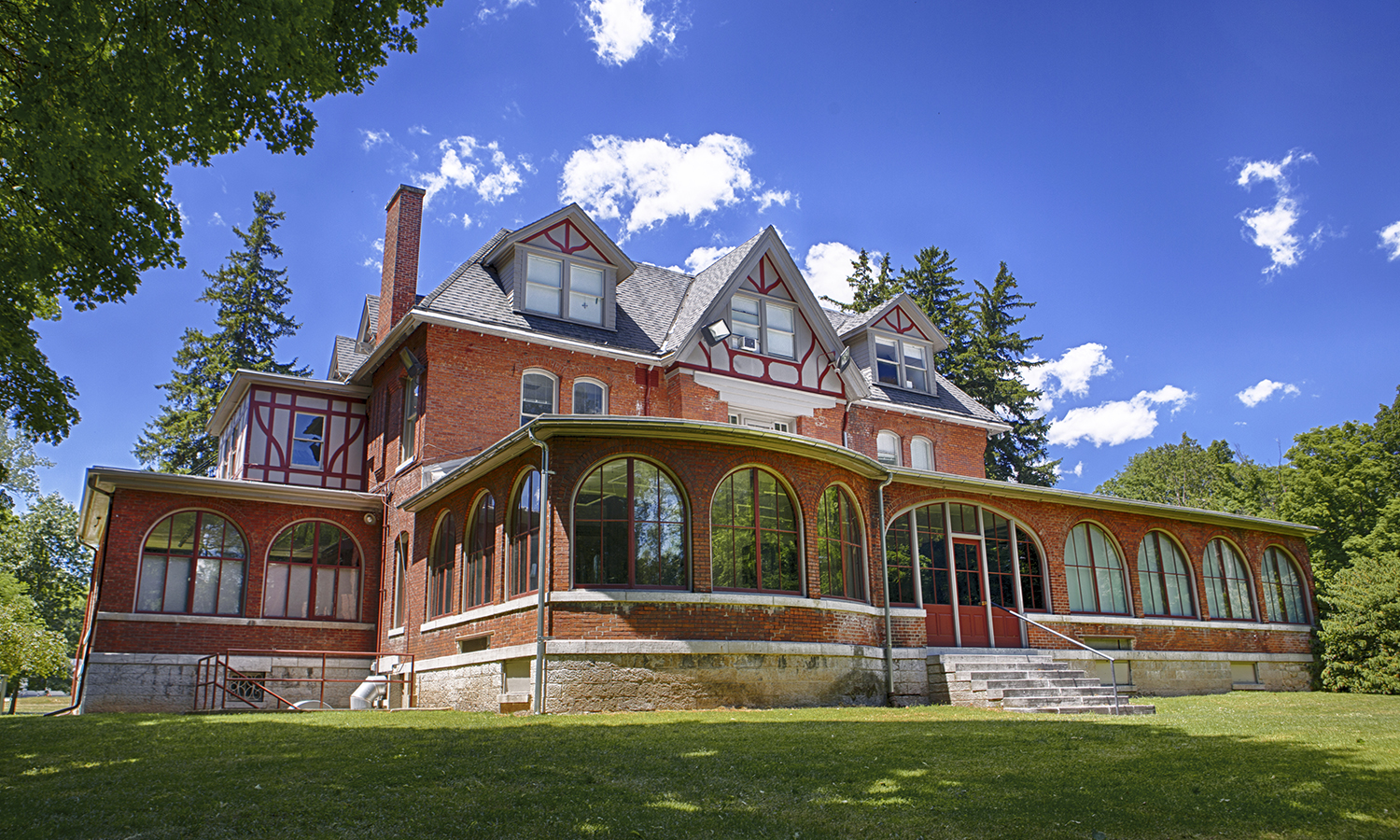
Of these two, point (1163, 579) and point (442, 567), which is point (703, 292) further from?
point (1163, 579)

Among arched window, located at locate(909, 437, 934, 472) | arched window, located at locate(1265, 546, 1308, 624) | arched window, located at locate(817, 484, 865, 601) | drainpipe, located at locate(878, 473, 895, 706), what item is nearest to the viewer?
arched window, located at locate(817, 484, 865, 601)

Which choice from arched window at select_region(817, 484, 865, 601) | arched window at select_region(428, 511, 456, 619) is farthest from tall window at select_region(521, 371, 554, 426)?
arched window at select_region(817, 484, 865, 601)

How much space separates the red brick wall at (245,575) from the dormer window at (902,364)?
15333mm

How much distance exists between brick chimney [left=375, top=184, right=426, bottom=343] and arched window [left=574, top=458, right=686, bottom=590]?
1071 cm

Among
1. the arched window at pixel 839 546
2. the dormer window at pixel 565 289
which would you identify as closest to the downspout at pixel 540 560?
the arched window at pixel 839 546

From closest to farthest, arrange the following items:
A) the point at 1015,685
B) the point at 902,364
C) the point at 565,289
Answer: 1. the point at 1015,685
2. the point at 565,289
3. the point at 902,364

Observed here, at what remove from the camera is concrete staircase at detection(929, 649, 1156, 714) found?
Answer: 16156 mm

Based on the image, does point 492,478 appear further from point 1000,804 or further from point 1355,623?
point 1355,623

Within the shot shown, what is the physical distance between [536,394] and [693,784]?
15.6 meters

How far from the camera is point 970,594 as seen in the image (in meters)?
20.8

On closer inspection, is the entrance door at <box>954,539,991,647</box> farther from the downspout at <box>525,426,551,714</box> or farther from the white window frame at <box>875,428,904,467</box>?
the downspout at <box>525,426,551,714</box>

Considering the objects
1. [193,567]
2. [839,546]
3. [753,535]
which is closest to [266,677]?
[193,567]

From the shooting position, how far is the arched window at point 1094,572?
2236 centimetres

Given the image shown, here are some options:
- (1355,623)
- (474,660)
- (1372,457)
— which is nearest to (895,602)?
(474,660)
